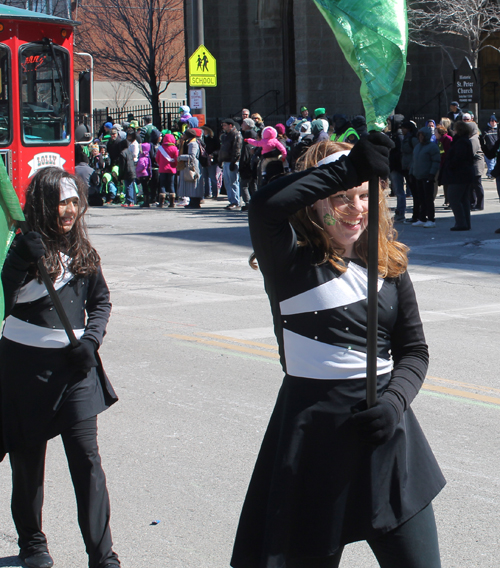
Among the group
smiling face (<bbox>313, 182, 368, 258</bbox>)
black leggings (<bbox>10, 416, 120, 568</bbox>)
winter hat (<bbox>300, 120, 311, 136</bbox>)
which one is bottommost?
black leggings (<bbox>10, 416, 120, 568</bbox>)

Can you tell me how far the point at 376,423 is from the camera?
93.0 inches

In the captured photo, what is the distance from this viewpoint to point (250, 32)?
33.2 meters

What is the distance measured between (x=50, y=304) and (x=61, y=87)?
9.27 m

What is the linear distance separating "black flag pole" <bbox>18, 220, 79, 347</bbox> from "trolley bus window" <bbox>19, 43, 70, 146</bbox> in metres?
9.09

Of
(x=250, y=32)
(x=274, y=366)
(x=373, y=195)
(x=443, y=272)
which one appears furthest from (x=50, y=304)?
(x=250, y=32)

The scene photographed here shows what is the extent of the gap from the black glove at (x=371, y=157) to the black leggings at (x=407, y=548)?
1.03 meters

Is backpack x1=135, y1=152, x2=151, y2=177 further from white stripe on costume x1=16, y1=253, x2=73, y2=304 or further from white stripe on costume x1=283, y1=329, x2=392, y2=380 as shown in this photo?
white stripe on costume x1=283, y1=329, x2=392, y2=380

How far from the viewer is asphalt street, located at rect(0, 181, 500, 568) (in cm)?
397

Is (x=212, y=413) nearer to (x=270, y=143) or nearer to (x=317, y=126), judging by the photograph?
(x=270, y=143)

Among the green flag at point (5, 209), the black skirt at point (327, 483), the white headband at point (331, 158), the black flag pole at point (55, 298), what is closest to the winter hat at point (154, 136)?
the black flag pole at point (55, 298)

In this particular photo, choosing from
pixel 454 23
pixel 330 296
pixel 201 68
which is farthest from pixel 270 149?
pixel 330 296

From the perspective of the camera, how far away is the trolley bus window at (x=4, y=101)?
11.6 metres

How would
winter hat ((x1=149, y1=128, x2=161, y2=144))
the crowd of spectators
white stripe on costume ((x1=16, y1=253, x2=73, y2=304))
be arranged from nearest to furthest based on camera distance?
white stripe on costume ((x1=16, y1=253, x2=73, y2=304)) → the crowd of spectators → winter hat ((x1=149, y1=128, x2=161, y2=144))

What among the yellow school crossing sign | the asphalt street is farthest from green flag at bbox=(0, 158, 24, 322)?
the yellow school crossing sign
